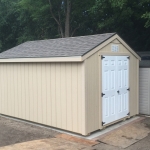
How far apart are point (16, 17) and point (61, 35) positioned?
230 inches

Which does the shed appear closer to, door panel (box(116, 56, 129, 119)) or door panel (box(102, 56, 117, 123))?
door panel (box(116, 56, 129, 119))

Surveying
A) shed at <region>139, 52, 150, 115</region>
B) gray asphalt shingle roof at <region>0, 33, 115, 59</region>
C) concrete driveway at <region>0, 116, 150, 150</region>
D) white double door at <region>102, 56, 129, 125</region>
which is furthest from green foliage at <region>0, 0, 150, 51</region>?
concrete driveway at <region>0, 116, 150, 150</region>

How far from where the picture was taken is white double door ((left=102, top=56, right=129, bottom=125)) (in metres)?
6.95

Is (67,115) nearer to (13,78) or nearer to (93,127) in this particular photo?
(93,127)

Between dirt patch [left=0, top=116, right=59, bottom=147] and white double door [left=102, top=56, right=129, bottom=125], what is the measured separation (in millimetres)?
1667

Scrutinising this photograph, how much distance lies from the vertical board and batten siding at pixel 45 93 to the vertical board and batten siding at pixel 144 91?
3242 millimetres

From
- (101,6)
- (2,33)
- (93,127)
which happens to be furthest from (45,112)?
(2,33)

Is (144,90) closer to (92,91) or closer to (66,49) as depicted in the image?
(92,91)

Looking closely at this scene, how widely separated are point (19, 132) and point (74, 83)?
6.88 feet

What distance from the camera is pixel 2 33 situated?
70.0 feet

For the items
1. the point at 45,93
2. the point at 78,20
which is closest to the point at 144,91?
the point at 45,93

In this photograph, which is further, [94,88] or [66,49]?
[66,49]

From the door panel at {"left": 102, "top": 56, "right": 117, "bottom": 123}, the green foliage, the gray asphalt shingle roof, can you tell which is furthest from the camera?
the green foliage

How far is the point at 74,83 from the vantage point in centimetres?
647
